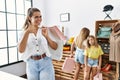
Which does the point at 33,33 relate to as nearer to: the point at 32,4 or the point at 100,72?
the point at 100,72

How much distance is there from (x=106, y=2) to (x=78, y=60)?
1466mm

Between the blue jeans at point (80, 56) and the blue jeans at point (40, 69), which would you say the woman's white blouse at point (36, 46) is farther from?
the blue jeans at point (80, 56)

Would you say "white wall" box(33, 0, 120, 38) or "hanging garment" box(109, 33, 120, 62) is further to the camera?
"white wall" box(33, 0, 120, 38)

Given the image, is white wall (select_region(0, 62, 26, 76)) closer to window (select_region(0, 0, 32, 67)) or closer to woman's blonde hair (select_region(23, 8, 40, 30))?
window (select_region(0, 0, 32, 67))

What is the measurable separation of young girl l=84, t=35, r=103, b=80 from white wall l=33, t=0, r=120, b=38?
2.30 feet

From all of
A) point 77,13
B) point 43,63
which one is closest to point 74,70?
point 77,13

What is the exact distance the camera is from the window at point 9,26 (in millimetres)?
3779

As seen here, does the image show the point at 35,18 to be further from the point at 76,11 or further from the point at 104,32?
the point at 76,11

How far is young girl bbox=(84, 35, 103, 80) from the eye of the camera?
311cm

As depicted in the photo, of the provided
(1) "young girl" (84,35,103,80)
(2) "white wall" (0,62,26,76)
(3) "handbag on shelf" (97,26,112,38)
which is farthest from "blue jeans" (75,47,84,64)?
(2) "white wall" (0,62,26,76)

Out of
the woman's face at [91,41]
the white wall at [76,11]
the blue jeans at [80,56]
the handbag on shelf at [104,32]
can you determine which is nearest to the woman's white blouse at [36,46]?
the woman's face at [91,41]

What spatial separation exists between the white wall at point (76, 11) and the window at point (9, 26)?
0.57 meters

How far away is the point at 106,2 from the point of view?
3.52 metres

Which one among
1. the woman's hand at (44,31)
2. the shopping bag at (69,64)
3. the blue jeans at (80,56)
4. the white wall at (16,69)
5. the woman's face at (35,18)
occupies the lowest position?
the white wall at (16,69)
